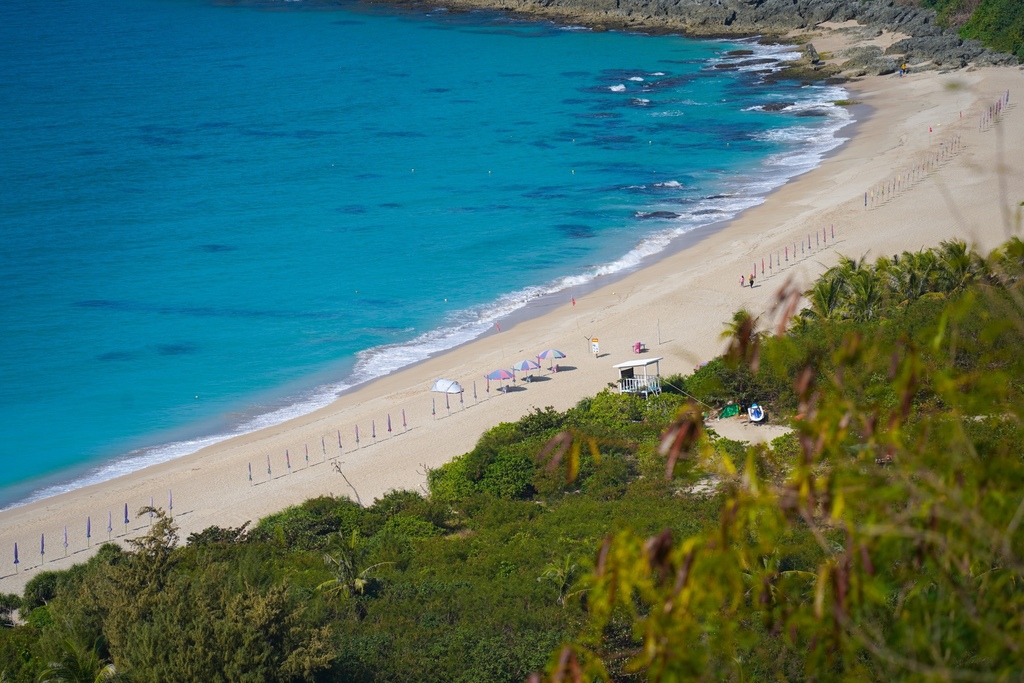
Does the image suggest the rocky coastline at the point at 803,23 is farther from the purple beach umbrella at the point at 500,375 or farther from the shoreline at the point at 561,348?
the purple beach umbrella at the point at 500,375

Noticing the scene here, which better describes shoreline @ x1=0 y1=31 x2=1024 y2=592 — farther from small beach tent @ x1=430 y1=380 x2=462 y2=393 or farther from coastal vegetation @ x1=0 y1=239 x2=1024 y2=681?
coastal vegetation @ x1=0 y1=239 x2=1024 y2=681

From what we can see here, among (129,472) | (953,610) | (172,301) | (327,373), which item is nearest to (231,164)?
(172,301)

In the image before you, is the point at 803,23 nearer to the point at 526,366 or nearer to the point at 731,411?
the point at 526,366

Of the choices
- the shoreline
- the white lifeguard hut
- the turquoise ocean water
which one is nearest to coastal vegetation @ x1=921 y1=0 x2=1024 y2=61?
the turquoise ocean water

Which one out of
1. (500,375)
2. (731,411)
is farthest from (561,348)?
(731,411)

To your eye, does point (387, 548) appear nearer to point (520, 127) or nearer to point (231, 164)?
point (231, 164)

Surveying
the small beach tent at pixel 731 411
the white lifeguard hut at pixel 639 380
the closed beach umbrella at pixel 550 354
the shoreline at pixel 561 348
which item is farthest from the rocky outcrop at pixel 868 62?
the small beach tent at pixel 731 411
